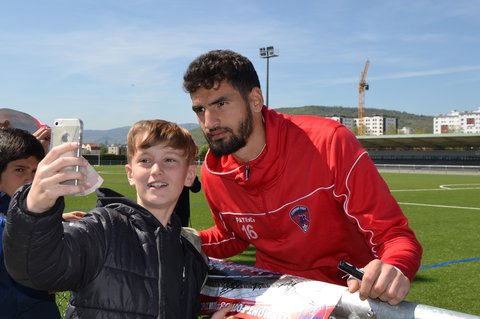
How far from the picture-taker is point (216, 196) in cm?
273

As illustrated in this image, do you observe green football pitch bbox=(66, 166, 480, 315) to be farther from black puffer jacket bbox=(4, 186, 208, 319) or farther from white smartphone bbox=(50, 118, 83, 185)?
white smartphone bbox=(50, 118, 83, 185)

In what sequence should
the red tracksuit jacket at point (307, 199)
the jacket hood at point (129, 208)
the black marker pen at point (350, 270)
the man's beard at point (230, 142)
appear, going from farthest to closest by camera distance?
the man's beard at point (230, 142) → the red tracksuit jacket at point (307, 199) → the jacket hood at point (129, 208) → the black marker pen at point (350, 270)

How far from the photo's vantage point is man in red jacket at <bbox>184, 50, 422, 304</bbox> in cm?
234

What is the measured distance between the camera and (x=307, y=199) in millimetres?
2447

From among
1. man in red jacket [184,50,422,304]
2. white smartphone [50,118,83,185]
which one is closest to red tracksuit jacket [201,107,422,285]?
man in red jacket [184,50,422,304]

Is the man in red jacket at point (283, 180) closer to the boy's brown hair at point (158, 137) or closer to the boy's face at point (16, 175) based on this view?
the boy's brown hair at point (158, 137)

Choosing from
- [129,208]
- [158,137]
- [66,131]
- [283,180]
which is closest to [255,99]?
[283,180]

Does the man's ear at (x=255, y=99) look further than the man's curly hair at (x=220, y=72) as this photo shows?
Yes

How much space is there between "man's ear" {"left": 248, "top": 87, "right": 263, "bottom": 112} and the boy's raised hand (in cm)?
155

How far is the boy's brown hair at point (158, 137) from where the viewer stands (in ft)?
6.63

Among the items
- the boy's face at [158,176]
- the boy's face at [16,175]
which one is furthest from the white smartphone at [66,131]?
the boy's face at [16,175]

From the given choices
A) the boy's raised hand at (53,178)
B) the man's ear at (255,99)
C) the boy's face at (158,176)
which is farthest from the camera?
the man's ear at (255,99)

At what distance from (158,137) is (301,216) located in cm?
85

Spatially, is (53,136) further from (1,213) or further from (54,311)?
(54,311)
